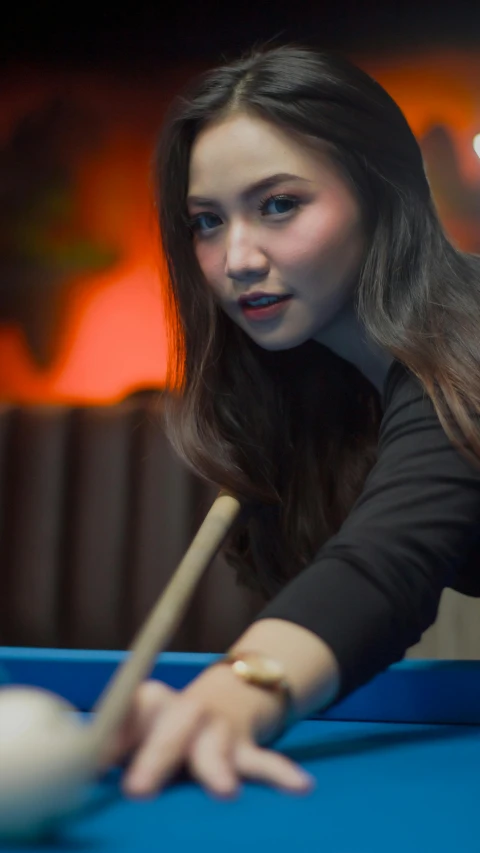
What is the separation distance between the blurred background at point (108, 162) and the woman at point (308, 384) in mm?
973

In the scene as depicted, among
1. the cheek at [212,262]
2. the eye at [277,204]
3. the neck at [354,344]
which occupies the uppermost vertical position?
the eye at [277,204]

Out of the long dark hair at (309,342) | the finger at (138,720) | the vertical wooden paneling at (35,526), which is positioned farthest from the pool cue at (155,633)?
the vertical wooden paneling at (35,526)

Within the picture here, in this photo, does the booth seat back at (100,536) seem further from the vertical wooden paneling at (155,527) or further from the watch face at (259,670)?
the watch face at (259,670)

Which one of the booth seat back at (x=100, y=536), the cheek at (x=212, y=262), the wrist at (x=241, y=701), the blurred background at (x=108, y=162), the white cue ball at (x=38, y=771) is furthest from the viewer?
the blurred background at (x=108, y=162)

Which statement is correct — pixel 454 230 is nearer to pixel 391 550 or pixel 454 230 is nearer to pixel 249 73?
pixel 249 73

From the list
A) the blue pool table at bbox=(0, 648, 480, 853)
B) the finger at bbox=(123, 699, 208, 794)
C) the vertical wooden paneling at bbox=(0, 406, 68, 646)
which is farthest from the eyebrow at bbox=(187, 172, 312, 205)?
the vertical wooden paneling at bbox=(0, 406, 68, 646)

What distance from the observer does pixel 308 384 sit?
4.42 feet

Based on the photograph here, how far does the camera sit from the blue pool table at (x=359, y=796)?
469mm

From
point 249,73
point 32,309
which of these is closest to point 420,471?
point 249,73

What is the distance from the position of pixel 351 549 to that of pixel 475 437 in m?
0.21

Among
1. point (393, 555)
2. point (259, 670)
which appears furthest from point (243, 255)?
point (259, 670)

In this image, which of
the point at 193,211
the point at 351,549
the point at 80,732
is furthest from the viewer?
the point at 193,211

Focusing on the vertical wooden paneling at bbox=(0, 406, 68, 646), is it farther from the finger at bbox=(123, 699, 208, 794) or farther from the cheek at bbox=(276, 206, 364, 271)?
the finger at bbox=(123, 699, 208, 794)

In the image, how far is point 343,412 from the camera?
1.37 metres
